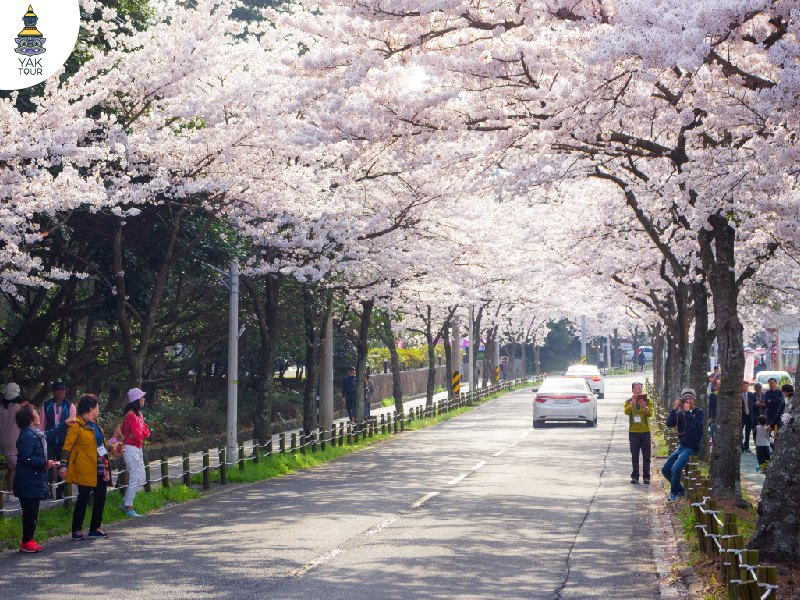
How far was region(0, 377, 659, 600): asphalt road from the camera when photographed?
26.4ft

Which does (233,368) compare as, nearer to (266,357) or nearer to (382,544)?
(266,357)

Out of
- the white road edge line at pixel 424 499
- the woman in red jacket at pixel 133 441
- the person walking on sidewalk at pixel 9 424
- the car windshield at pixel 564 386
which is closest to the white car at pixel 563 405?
the car windshield at pixel 564 386

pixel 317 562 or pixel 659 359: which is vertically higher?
pixel 659 359

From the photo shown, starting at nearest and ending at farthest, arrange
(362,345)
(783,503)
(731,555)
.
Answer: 1. (731,555)
2. (783,503)
3. (362,345)

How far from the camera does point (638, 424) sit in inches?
631

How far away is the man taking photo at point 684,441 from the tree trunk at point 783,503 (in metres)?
4.82

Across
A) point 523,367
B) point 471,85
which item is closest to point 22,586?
point 471,85

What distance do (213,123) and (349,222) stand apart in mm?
4940

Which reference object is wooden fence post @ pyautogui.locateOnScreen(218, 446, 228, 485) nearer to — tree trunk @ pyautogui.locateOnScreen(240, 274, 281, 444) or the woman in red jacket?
tree trunk @ pyautogui.locateOnScreen(240, 274, 281, 444)

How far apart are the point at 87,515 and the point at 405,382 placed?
37.8 m

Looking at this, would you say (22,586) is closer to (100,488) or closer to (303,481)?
(100,488)

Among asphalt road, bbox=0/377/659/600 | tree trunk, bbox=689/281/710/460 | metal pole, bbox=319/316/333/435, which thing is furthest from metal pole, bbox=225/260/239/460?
tree trunk, bbox=689/281/710/460

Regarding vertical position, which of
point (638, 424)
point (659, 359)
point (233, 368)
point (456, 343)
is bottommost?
point (638, 424)

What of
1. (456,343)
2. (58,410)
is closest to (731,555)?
(58,410)
